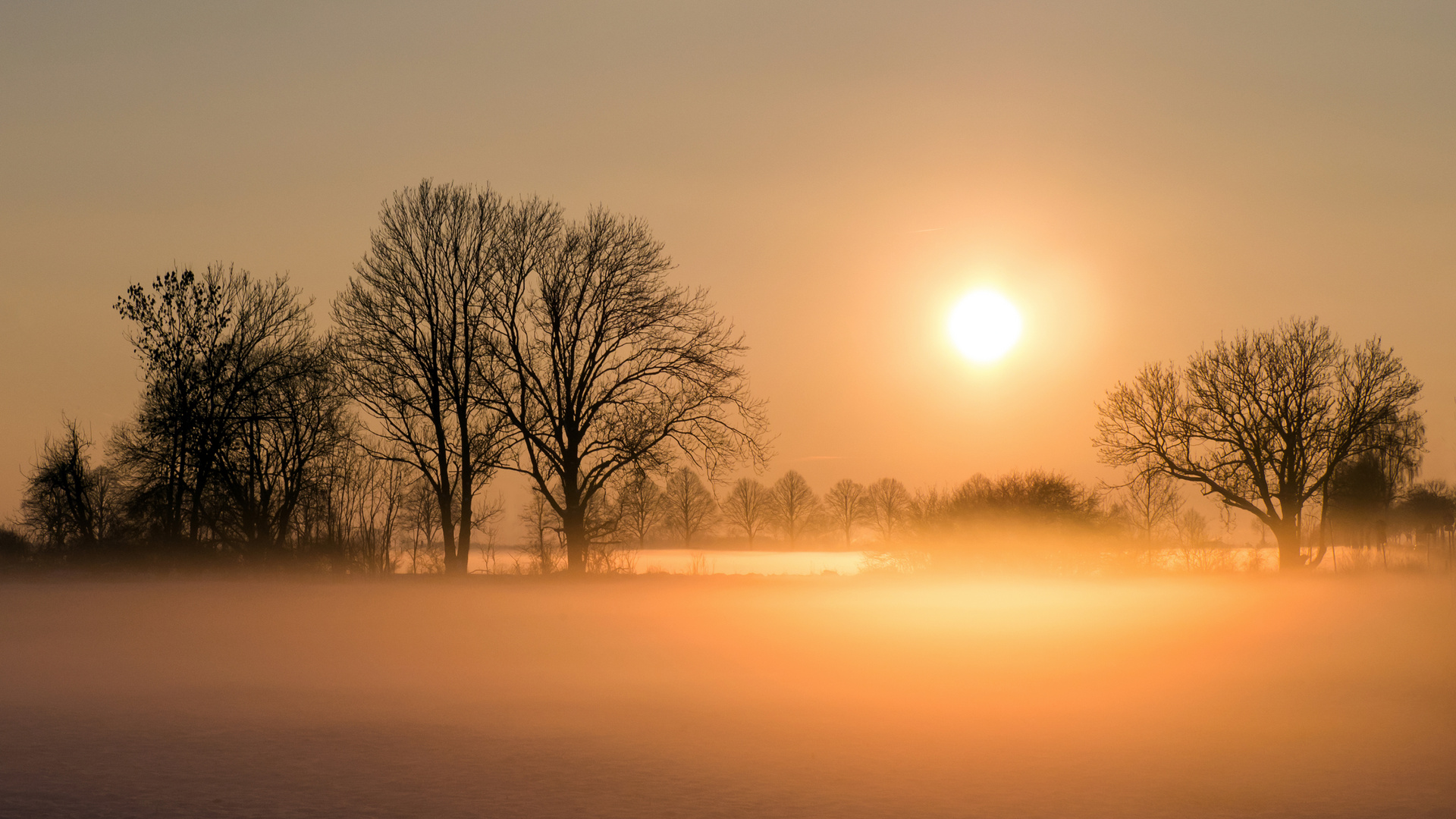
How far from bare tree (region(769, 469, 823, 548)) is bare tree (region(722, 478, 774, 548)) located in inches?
34.1

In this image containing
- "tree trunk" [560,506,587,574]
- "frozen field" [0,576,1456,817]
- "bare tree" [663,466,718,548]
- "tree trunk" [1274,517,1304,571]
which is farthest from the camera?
"bare tree" [663,466,718,548]

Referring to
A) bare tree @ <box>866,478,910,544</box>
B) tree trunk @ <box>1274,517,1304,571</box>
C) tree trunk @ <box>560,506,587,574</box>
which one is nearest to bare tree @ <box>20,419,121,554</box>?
tree trunk @ <box>560,506,587,574</box>

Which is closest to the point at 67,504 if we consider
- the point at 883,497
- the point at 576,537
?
the point at 576,537

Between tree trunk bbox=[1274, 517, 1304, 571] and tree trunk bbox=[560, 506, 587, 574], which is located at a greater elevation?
tree trunk bbox=[560, 506, 587, 574]

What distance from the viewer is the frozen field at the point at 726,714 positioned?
7.18 metres

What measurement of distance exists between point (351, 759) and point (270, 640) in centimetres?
996

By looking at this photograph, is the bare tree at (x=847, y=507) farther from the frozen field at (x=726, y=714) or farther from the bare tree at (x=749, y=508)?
the frozen field at (x=726, y=714)

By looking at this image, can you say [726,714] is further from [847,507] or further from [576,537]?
[847,507]

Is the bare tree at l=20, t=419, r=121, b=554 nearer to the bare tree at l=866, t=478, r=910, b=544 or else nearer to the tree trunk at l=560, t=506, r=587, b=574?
the tree trunk at l=560, t=506, r=587, b=574

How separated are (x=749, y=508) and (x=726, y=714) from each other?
316ft

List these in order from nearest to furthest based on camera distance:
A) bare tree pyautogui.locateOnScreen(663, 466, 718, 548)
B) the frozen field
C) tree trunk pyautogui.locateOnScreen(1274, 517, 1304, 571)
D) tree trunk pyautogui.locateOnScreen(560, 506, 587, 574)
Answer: the frozen field → tree trunk pyautogui.locateOnScreen(560, 506, 587, 574) → tree trunk pyautogui.locateOnScreen(1274, 517, 1304, 571) → bare tree pyautogui.locateOnScreen(663, 466, 718, 548)

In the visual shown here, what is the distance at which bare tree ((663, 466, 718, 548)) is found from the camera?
100 m

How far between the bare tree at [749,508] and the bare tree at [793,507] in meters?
0.87

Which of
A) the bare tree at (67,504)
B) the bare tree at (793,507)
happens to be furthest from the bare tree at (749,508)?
the bare tree at (67,504)
